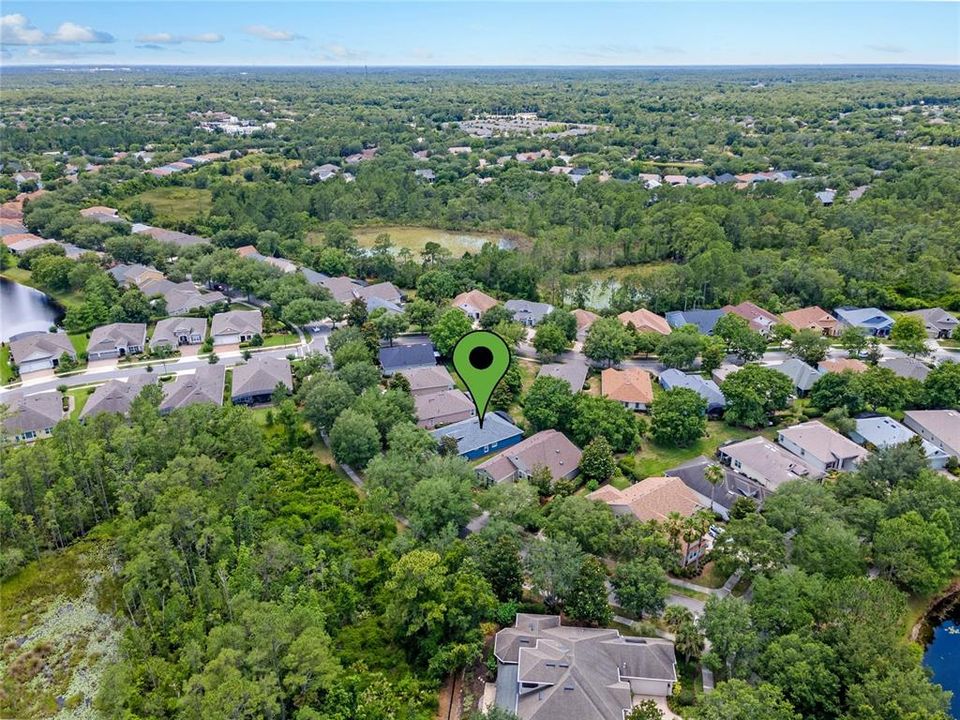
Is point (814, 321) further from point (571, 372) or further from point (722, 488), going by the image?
point (722, 488)

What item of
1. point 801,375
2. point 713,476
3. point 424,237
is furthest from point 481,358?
point 424,237

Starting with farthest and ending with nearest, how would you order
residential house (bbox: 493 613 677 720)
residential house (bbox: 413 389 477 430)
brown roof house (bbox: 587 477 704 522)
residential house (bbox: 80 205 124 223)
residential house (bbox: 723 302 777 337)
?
1. residential house (bbox: 80 205 124 223)
2. residential house (bbox: 723 302 777 337)
3. residential house (bbox: 413 389 477 430)
4. brown roof house (bbox: 587 477 704 522)
5. residential house (bbox: 493 613 677 720)

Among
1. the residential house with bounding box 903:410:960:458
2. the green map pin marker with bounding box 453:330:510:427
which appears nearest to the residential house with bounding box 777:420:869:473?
the residential house with bounding box 903:410:960:458

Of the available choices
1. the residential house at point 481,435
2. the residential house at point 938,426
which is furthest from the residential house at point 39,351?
the residential house at point 938,426

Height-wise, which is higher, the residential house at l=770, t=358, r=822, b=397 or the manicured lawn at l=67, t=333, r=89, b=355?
the residential house at l=770, t=358, r=822, b=397

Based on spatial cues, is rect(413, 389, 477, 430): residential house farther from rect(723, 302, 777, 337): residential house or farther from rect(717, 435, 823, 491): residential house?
rect(723, 302, 777, 337): residential house
